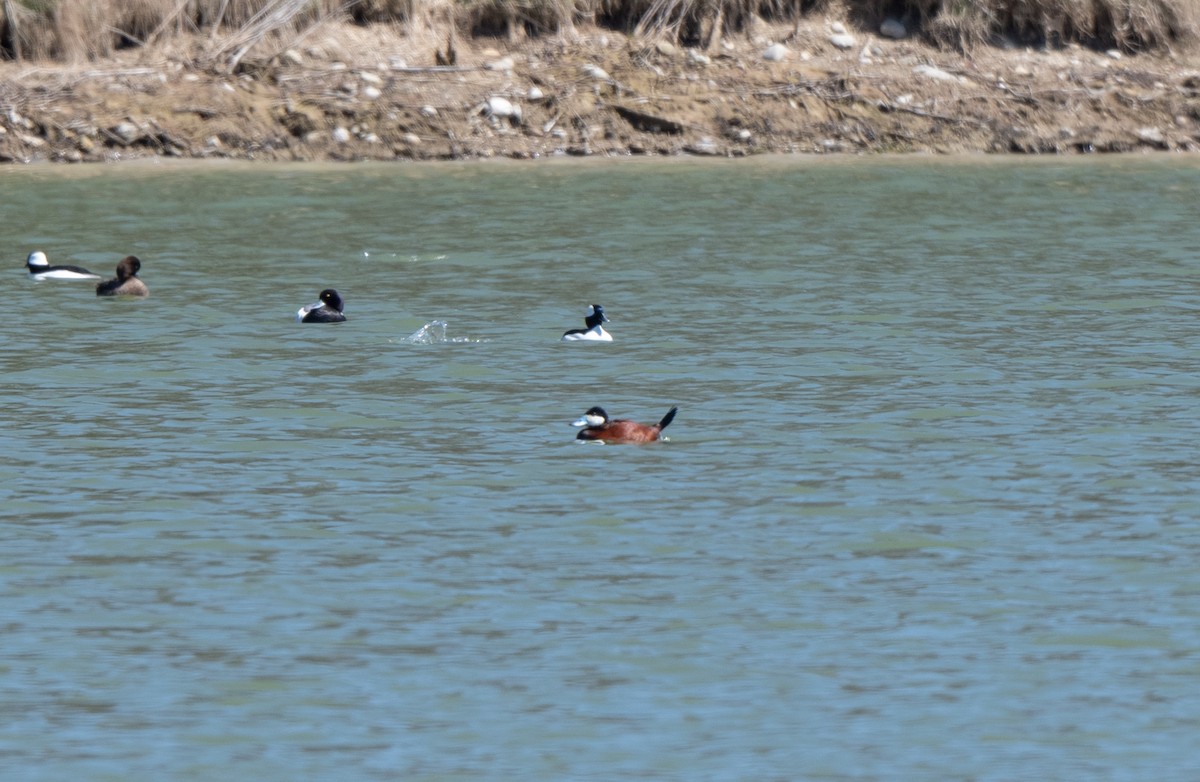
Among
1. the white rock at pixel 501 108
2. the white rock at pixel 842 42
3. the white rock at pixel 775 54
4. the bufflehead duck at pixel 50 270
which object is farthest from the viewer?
the white rock at pixel 842 42

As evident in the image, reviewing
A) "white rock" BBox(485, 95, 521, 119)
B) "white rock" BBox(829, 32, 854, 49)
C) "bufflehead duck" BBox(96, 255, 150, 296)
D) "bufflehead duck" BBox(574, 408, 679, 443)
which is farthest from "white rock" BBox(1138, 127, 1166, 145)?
"bufflehead duck" BBox(574, 408, 679, 443)

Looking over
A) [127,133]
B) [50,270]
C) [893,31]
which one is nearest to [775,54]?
[893,31]

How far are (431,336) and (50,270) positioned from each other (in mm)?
5227

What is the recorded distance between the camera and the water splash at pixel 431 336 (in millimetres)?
16734

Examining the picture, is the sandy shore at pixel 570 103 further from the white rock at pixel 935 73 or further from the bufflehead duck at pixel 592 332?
the bufflehead duck at pixel 592 332

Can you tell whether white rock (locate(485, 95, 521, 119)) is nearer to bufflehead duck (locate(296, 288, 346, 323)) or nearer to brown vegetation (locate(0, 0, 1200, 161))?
brown vegetation (locate(0, 0, 1200, 161))

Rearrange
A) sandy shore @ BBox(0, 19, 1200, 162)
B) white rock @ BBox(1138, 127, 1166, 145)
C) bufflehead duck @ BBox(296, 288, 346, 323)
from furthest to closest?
1. white rock @ BBox(1138, 127, 1166, 145)
2. sandy shore @ BBox(0, 19, 1200, 162)
3. bufflehead duck @ BBox(296, 288, 346, 323)

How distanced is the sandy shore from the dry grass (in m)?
0.41

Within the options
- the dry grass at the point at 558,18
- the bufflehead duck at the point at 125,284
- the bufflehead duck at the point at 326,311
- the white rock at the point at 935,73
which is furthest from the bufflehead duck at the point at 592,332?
the white rock at the point at 935,73

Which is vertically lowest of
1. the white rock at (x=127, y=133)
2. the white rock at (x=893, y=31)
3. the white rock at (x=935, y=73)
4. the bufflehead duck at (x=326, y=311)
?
the bufflehead duck at (x=326, y=311)

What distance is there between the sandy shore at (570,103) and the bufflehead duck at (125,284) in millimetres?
10844

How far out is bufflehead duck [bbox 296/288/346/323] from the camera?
57.2ft

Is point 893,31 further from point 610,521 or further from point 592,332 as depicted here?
point 610,521

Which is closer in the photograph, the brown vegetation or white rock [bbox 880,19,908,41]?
the brown vegetation
